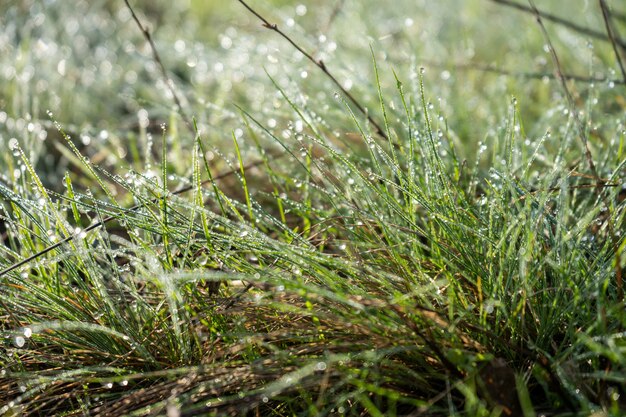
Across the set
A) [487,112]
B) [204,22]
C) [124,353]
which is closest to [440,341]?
[124,353]

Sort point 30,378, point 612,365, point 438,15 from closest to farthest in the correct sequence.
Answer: point 612,365 < point 30,378 < point 438,15

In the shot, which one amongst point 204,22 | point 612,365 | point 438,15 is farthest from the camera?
point 204,22

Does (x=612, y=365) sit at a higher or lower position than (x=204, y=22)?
lower

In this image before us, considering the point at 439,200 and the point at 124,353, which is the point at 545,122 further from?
the point at 124,353

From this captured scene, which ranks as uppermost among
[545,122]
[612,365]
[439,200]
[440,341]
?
[545,122]

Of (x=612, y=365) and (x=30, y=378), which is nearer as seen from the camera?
(x=612, y=365)

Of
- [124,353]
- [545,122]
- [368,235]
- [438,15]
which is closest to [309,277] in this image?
[368,235]

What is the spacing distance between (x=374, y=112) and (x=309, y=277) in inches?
35.5

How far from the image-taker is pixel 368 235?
127 centimetres

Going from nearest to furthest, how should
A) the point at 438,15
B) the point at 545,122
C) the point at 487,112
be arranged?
the point at 545,122 < the point at 487,112 < the point at 438,15

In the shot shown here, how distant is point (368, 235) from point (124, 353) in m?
Result: 0.50

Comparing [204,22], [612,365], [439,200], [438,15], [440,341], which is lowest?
[612,365]

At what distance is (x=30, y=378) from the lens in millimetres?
1084

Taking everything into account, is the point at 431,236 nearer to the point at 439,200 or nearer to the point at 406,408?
the point at 439,200
